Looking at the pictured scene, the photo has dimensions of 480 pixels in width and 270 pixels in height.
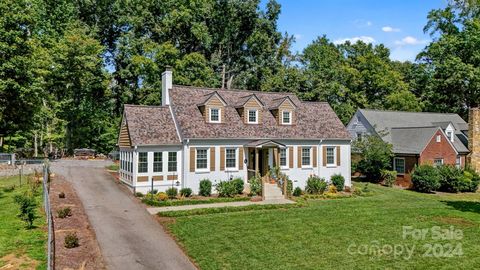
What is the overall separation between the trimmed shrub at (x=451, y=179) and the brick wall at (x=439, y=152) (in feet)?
6.52

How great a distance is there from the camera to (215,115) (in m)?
26.3

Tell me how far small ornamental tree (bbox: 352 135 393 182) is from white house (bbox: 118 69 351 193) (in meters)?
5.72

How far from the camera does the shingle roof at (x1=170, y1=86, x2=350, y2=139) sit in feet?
83.5

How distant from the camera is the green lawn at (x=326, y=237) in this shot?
12859 millimetres

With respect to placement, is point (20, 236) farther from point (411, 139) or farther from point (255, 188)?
point (411, 139)

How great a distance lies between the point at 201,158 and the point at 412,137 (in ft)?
68.2

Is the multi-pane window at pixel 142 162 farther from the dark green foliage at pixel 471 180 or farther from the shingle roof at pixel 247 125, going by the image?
the dark green foliage at pixel 471 180

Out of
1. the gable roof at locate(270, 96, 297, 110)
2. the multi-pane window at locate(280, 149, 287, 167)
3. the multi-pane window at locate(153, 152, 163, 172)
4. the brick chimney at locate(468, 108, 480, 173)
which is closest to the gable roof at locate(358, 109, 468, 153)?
the brick chimney at locate(468, 108, 480, 173)

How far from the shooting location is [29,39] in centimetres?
3209

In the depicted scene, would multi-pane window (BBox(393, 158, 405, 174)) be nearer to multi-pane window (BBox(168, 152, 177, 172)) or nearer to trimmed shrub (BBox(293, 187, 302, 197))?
trimmed shrub (BBox(293, 187, 302, 197))

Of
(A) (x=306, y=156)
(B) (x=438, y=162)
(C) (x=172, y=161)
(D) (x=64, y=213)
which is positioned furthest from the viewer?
(B) (x=438, y=162)

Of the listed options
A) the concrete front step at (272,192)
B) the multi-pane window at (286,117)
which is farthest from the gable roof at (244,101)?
the concrete front step at (272,192)

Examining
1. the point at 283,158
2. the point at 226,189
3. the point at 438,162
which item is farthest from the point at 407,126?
the point at 226,189

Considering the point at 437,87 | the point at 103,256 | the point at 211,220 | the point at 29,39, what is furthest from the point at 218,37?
the point at 103,256
